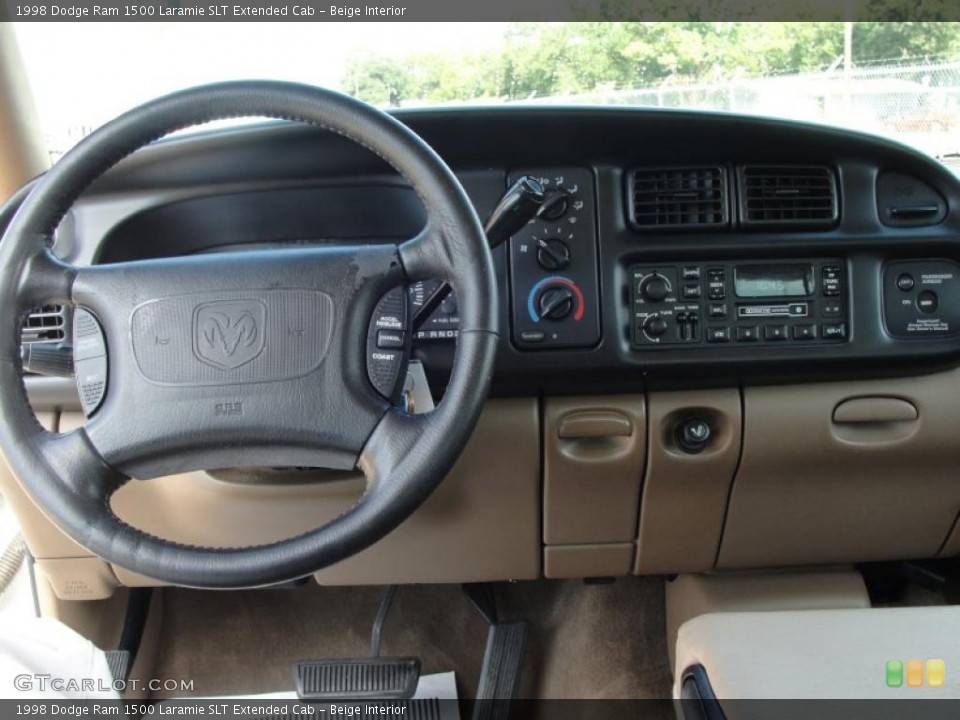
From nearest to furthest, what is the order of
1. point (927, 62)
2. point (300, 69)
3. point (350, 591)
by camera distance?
1. point (300, 69)
2. point (927, 62)
3. point (350, 591)

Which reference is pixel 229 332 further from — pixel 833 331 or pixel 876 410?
pixel 876 410

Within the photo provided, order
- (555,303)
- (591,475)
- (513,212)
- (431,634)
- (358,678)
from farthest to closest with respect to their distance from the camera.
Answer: (431,634), (358,678), (591,475), (555,303), (513,212)

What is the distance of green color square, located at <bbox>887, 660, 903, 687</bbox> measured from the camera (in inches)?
35.6

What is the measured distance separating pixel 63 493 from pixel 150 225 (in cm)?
56

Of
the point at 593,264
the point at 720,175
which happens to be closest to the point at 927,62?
the point at 720,175

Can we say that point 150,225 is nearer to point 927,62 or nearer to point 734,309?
point 734,309

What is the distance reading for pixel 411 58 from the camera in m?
1.35

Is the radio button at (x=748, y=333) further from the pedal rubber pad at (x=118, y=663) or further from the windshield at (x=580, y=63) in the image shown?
the pedal rubber pad at (x=118, y=663)

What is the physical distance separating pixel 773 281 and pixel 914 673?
0.61 metres

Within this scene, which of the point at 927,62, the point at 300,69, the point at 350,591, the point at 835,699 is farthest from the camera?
the point at 350,591

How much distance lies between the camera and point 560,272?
4.22 feet

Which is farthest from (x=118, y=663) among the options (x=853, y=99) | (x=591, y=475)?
(x=853, y=99)

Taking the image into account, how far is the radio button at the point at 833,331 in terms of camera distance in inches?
51.4

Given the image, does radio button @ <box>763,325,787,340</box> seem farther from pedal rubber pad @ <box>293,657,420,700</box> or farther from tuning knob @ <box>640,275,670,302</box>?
pedal rubber pad @ <box>293,657,420,700</box>
